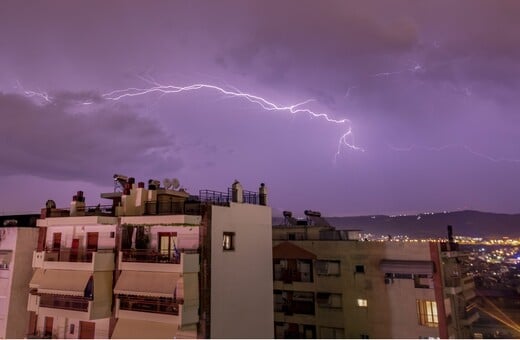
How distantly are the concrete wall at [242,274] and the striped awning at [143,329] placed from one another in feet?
5.81

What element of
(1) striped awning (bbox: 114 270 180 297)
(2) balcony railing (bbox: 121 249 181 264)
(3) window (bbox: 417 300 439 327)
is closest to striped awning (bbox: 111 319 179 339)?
(1) striped awning (bbox: 114 270 180 297)

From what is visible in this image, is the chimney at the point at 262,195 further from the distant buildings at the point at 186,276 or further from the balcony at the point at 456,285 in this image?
the balcony at the point at 456,285

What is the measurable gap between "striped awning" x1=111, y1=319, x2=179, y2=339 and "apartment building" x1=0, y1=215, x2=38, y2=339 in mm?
6474

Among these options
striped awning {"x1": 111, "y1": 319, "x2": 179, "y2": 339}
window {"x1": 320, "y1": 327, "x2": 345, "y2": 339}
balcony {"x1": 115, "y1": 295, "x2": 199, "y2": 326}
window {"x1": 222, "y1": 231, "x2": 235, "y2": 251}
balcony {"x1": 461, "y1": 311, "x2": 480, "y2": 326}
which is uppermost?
window {"x1": 222, "y1": 231, "x2": 235, "y2": 251}

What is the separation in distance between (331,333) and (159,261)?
14754mm

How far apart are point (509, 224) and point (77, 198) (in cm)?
20271

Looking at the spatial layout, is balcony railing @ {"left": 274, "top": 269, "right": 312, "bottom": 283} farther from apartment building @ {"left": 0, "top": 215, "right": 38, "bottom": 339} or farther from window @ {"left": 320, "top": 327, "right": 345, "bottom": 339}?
→ apartment building @ {"left": 0, "top": 215, "right": 38, "bottom": 339}

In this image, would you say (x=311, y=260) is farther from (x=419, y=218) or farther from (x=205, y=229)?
(x=419, y=218)

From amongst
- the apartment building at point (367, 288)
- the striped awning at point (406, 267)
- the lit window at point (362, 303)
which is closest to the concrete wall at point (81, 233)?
the apartment building at point (367, 288)

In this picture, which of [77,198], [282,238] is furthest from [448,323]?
[77,198]

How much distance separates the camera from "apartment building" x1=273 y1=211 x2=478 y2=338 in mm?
22625

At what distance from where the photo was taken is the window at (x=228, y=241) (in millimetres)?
17203

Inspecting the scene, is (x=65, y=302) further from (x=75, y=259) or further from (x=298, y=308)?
(x=298, y=308)

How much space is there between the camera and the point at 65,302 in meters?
18.0
